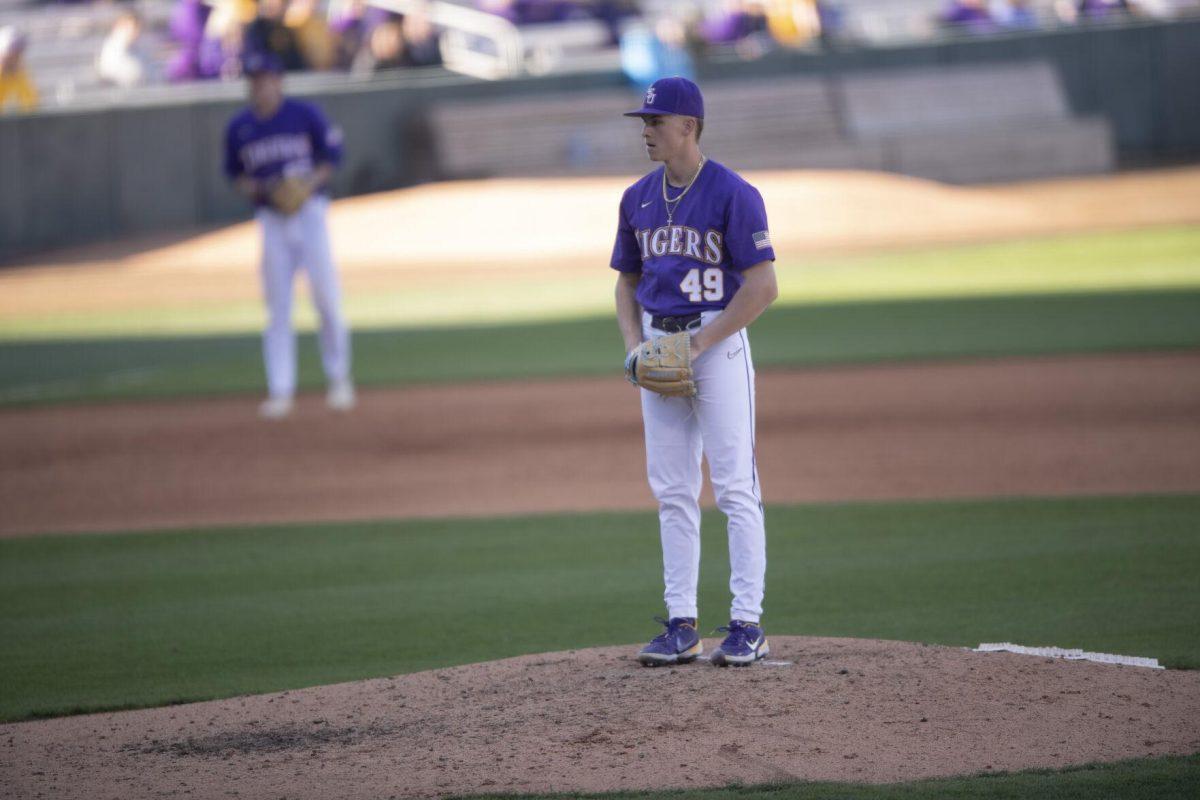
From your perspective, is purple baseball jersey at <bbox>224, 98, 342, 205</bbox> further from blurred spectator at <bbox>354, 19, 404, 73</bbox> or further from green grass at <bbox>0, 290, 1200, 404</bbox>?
blurred spectator at <bbox>354, 19, 404, 73</bbox>

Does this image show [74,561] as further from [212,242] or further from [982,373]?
[212,242]

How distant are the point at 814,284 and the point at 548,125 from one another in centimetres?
1033

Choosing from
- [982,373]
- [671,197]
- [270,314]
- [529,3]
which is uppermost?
[529,3]

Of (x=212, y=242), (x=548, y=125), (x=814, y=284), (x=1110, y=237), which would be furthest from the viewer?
(x=548, y=125)

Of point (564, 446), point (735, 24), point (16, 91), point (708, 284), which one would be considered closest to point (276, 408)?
point (564, 446)

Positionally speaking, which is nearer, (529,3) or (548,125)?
(548,125)

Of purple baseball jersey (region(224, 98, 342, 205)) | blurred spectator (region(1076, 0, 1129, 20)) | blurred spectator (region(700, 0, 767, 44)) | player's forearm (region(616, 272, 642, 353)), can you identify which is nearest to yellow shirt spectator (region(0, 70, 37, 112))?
blurred spectator (region(700, 0, 767, 44))

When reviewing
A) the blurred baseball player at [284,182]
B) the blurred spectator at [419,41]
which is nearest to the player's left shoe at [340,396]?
the blurred baseball player at [284,182]

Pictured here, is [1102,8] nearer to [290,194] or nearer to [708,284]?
[290,194]

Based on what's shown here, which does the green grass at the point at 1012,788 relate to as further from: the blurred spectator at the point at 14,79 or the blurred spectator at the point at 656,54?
the blurred spectator at the point at 656,54

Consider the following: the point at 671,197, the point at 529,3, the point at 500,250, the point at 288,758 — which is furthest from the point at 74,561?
the point at 529,3

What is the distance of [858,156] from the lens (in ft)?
100

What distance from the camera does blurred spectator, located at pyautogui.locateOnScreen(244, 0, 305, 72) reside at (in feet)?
90.8

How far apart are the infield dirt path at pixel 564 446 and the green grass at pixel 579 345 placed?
2.50 ft
